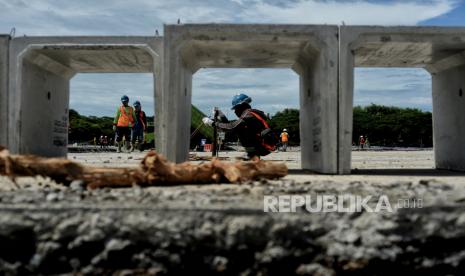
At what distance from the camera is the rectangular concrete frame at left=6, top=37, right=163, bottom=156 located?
7.08 metres

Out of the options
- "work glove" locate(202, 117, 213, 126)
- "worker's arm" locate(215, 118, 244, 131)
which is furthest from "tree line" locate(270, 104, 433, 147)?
"worker's arm" locate(215, 118, 244, 131)

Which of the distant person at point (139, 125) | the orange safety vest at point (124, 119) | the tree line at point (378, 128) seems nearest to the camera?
the orange safety vest at point (124, 119)

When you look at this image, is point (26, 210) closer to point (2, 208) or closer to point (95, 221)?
point (2, 208)

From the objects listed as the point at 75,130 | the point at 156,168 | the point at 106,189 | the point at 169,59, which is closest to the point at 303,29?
the point at 169,59

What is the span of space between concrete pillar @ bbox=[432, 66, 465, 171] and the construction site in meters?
0.81

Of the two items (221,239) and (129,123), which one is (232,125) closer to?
(221,239)

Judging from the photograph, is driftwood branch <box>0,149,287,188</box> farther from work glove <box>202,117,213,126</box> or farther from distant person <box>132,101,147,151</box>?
distant person <box>132,101,147,151</box>

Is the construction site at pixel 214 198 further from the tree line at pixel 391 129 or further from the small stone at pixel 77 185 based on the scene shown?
the tree line at pixel 391 129

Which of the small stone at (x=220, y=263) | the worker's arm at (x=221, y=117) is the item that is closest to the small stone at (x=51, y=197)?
the small stone at (x=220, y=263)

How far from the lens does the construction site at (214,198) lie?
12.5 feet

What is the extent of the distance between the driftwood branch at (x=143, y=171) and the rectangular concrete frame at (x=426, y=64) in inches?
79.0

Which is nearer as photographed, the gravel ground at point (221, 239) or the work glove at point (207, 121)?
the gravel ground at point (221, 239)

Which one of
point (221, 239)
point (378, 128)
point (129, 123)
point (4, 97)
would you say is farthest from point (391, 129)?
point (221, 239)

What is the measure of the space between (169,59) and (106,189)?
2733mm
